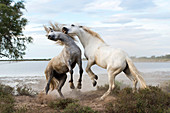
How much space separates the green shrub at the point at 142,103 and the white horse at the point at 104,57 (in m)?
0.96

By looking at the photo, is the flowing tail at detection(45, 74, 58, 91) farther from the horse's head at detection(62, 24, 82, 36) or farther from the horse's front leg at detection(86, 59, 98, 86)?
the horse's head at detection(62, 24, 82, 36)

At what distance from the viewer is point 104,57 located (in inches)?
310

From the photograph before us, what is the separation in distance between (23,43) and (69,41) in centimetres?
446

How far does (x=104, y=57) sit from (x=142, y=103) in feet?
7.10

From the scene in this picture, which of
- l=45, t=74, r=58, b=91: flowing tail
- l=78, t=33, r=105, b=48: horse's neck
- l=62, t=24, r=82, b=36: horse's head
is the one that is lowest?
l=45, t=74, r=58, b=91: flowing tail

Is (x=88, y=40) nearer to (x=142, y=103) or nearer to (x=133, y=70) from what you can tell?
(x=133, y=70)

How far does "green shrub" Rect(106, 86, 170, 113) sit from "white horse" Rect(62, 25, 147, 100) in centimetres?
96

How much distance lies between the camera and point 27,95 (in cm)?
1037

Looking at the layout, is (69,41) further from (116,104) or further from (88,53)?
(116,104)

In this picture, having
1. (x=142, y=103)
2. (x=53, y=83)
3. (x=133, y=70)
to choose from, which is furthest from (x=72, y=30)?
(x=142, y=103)

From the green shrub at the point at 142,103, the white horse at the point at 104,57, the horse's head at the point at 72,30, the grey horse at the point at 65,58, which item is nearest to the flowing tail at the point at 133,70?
the white horse at the point at 104,57

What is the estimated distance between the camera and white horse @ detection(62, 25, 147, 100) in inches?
303

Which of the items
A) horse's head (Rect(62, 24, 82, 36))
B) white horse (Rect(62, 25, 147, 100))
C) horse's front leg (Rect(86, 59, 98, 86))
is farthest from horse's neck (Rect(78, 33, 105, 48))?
horse's front leg (Rect(86, 59, 98, 86))

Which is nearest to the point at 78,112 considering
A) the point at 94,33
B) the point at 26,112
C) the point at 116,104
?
the point at 116,104
